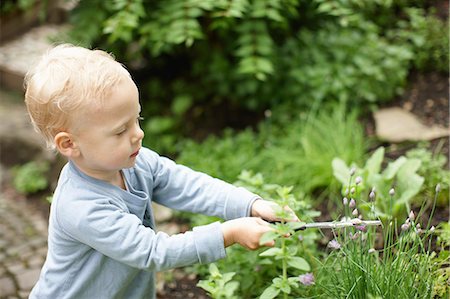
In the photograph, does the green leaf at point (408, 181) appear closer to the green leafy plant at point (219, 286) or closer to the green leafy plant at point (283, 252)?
the green leafy plant at point (283, 252)

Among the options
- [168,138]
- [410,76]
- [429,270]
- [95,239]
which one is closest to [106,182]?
[95,239]

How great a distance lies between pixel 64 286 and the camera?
2.05 metres

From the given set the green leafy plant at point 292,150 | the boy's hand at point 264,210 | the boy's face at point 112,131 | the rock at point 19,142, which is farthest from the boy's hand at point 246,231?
the rock at point 19,142

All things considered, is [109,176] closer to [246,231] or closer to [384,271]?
[246,231]

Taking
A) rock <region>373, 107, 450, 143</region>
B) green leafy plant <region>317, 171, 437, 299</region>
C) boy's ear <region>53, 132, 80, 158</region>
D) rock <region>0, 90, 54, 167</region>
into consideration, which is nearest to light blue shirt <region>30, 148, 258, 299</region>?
boy's ear <region>53, 132, 80, 158</region>

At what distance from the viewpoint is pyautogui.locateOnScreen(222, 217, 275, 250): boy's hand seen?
1.82m

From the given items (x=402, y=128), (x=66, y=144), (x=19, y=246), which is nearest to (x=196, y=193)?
(x=66, y=144)

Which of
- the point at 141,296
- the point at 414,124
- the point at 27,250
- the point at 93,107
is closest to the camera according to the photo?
the point at 93,107

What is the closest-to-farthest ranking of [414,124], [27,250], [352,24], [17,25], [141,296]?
[141,296] < [27,250] < [414,124] < [352,24] < [17,25]

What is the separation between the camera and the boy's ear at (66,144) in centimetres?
185

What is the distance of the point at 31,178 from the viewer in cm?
428

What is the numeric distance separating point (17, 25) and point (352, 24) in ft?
12.8

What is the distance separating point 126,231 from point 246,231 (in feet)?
1.22

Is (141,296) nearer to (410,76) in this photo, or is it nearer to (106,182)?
(106,182)
